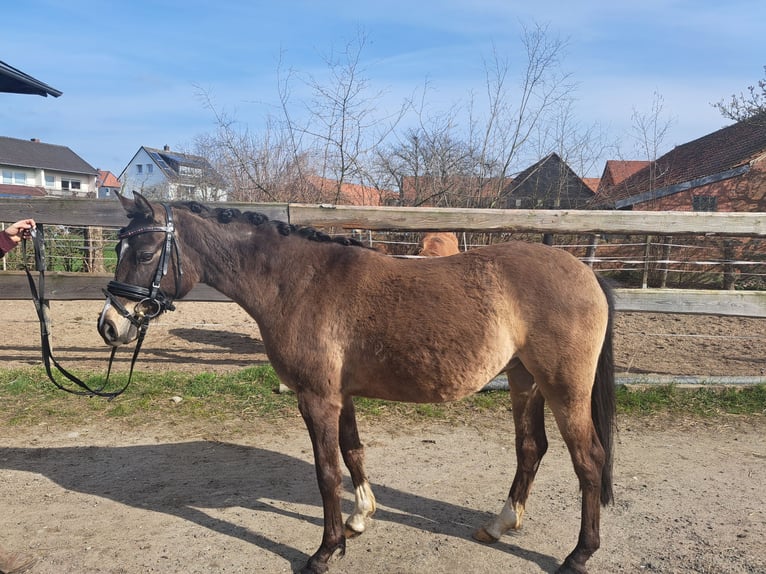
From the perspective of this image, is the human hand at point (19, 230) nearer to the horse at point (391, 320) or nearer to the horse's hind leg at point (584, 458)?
the horse at point (391, 320)

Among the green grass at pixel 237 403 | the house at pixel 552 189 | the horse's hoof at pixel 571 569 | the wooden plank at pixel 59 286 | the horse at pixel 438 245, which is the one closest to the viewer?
the horse's hoof at pixel 571 569

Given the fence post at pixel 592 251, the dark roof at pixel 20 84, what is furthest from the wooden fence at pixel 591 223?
the dark roof at pixel 20 84

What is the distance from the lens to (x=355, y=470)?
3418 millimetres

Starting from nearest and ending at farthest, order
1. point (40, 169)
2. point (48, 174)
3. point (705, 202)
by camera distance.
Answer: point (705, 202) → point (40, 169) → point (48, 174)

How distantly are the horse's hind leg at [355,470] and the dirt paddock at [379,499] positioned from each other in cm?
10

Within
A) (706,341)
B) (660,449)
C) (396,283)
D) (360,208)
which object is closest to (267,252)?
(396,283)

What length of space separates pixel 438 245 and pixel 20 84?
4680mm

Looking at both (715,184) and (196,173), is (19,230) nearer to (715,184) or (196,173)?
(196,173)

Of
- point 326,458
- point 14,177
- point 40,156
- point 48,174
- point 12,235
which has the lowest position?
point 326,458

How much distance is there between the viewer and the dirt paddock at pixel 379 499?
302 centimetres

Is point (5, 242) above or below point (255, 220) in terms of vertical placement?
below

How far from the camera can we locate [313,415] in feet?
9.68

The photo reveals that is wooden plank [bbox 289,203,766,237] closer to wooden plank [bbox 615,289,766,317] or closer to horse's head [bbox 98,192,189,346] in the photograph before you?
wooden plank [bbox 615,289,766,317]

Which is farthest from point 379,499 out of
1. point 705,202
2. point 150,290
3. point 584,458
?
point 705,202
